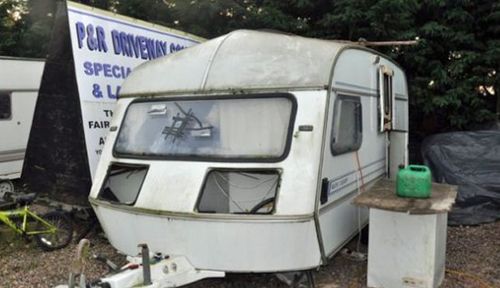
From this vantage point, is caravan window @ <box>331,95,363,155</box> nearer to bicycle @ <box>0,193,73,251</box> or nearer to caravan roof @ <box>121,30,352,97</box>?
caravan roof @ <box>121,30,352,97</box>

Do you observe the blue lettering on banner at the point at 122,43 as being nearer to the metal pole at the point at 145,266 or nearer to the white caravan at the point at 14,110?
the metal pole at the point at 145,266

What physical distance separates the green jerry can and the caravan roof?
116cm

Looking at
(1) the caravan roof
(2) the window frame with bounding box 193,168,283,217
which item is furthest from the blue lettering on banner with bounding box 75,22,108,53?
(2) the window frame with bounding box 193,168,283,217

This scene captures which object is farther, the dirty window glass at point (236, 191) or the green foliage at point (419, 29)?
the green foliage at point (419, 29)

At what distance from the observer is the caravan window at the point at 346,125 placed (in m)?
4.37

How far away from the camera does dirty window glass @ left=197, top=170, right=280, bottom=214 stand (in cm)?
434

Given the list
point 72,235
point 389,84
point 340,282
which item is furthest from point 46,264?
point 389,84

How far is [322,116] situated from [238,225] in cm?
107

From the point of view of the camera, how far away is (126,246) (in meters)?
4.41

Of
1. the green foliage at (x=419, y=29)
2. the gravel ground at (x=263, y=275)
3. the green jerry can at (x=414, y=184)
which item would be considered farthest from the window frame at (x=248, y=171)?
the green foliage at (x=419, y=29)

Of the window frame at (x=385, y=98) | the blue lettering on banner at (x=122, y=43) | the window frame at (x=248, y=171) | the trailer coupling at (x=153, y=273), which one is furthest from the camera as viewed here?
the blue lettering on banner at (x=122, y=43)

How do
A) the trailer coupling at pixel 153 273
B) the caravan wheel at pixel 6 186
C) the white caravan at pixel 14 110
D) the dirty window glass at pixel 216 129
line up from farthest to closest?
1. the white caravan at pixel 14 110
2. the caravan wheel at pixel 6 186
3. the dirty window glass at pixel 216 129
4. the trailer coupling at pixel 153 273

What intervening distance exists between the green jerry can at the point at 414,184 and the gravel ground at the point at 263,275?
0.94 metres

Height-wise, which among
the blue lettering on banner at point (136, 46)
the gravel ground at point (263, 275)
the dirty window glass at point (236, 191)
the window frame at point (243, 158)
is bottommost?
the gravel ground at point (263, 275)
